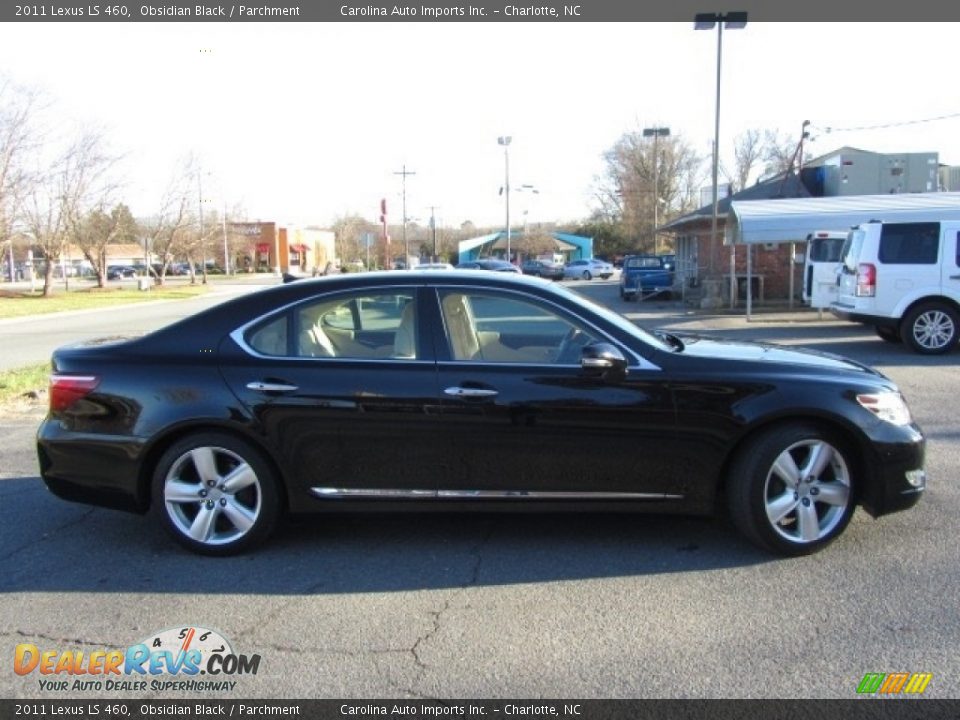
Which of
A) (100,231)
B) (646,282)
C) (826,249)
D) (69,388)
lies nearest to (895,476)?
(69,388)

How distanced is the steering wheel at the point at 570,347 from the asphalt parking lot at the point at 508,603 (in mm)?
1067

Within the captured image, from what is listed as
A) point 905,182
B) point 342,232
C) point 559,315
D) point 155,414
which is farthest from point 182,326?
point 342,232

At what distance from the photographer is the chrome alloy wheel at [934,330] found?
12.0 meters

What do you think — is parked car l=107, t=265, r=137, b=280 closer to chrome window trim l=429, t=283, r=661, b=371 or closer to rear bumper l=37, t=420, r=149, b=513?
rear bumper l=37, t=420, r=149, b=513

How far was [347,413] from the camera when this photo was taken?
167 inches

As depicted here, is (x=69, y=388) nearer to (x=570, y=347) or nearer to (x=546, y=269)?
(x=570, y=347)

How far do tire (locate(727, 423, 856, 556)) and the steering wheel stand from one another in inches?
41.1

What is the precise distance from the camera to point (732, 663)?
317 cm

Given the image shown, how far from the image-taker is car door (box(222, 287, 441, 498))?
4.21 metres

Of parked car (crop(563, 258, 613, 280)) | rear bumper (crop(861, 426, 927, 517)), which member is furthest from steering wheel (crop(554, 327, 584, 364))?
parked car (crop(563, 258, 613, 280))

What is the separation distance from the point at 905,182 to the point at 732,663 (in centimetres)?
3741

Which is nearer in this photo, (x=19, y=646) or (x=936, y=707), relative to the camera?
(x=936, y=707)

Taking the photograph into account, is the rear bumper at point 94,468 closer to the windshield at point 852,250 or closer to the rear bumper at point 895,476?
the rear bumper at point 895,476

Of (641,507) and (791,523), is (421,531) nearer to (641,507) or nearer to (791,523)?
(641,507)
